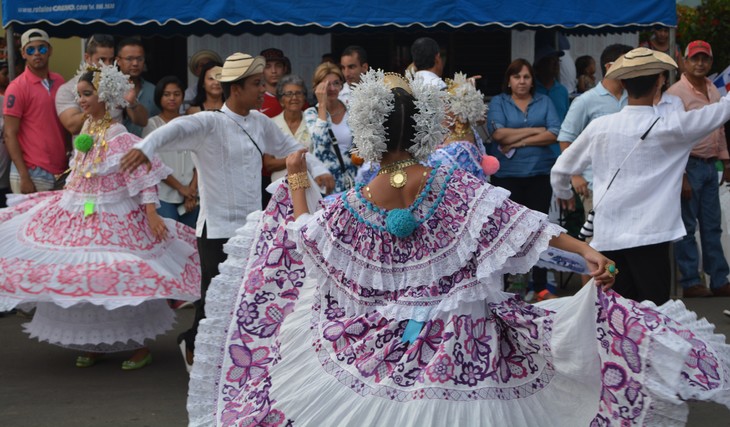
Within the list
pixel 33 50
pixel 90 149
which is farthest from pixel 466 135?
pixel 33 50

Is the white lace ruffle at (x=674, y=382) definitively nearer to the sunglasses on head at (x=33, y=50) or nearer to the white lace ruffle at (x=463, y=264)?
the white lace ruffle at (x=463, y=264)

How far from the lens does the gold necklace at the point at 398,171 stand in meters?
4.59

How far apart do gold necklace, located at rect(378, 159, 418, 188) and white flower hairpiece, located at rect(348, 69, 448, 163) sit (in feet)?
0.13

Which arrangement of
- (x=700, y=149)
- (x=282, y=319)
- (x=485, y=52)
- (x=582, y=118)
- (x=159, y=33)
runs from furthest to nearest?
(x=485, y=52) < (x=159, y=33) < (x=700, y=149) < (x=582, y=118) < (x=282, y=319)

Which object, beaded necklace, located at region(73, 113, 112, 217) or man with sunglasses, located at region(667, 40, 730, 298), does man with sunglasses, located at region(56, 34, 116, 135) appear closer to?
beaded necklace, located at region(73, 113, 112, 217)

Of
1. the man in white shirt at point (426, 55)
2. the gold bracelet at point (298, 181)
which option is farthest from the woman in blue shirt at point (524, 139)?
the gold bracelet at point (298, 181)

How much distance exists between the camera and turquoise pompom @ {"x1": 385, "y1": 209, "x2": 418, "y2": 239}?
14.8 ft

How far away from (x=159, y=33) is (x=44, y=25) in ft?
3.87

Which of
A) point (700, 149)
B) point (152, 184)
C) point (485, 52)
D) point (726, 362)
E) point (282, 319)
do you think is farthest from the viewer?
point (485, 52)

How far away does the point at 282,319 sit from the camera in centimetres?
514

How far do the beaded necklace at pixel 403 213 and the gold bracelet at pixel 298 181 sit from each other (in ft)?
1.45

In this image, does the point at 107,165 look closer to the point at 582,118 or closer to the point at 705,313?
the point at 582,118

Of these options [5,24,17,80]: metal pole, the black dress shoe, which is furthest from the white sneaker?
[5,24,17,80]: metal pole

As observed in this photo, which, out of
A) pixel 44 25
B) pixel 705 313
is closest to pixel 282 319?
pixel 705 313
